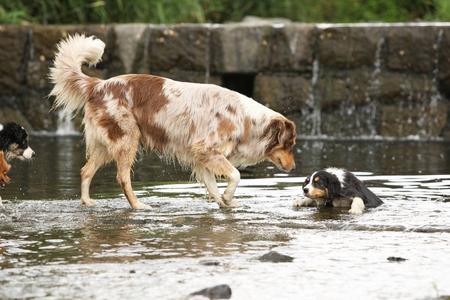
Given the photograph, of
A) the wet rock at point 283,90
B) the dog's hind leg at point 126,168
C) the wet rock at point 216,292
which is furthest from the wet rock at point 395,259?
the wet rock at point 283,90

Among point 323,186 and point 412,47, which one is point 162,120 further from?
point 412,47

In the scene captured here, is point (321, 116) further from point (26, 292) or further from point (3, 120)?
point (26, 292)

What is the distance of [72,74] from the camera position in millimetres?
9578

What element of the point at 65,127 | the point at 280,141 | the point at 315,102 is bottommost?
the point at 280,141

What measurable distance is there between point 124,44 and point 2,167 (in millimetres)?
8245

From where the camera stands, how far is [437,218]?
838 centimetres

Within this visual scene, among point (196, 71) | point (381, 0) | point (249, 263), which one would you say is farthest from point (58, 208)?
point (381, 0)

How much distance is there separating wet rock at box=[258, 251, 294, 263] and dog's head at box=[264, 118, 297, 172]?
10.3ft

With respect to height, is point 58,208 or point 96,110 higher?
point 96,110

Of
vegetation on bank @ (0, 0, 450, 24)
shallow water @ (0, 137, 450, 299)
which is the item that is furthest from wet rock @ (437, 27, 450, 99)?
shallow water @ (0, 137, 450, 299)

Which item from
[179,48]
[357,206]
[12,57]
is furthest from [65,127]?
[357,206]

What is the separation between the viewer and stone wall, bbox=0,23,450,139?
17.0m

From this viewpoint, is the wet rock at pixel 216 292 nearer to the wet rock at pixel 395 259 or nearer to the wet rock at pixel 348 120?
the wet rock at pixel 395 259

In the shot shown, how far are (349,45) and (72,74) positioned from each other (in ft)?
27.2
